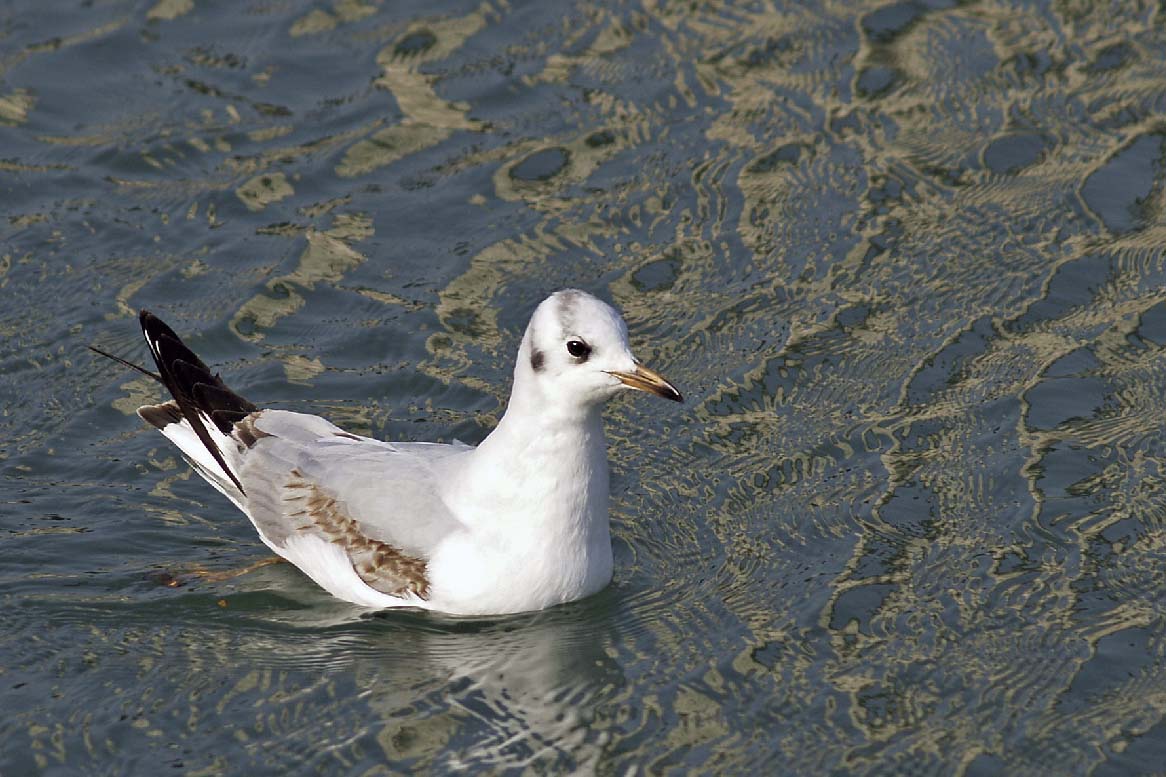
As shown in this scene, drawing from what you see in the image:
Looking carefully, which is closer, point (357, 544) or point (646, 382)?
point (646, 382)

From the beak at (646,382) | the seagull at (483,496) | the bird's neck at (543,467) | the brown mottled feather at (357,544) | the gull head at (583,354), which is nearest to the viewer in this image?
the beak at (646,382)

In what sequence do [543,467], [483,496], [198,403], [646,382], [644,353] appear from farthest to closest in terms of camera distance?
[644,353] < [198,403] < [483,496] < [543,467] < [646,382]

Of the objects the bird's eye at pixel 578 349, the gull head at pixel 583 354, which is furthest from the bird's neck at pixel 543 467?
the bird's eye at pixel 578 349

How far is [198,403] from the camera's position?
9.84 m

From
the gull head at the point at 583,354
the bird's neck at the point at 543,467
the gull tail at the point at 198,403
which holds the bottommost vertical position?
the bird's neck at the point at 543,467

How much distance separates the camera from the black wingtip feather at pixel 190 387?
9773 mm

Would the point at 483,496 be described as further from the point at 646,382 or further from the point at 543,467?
the point at 646,382

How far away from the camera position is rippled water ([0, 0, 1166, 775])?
8.34 meters

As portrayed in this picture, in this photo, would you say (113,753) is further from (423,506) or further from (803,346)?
(803,346)

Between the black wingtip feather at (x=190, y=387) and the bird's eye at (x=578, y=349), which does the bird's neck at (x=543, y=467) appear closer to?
the bird's eye at (x=578, y=349)

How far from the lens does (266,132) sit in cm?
1339

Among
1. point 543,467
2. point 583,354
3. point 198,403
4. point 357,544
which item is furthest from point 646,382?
point 198,403

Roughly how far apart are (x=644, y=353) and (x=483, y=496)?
250 centimetres

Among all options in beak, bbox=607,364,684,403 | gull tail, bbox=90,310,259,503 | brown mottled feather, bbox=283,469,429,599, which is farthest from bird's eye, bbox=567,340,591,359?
gull tail, bbox=90,310,259,503
